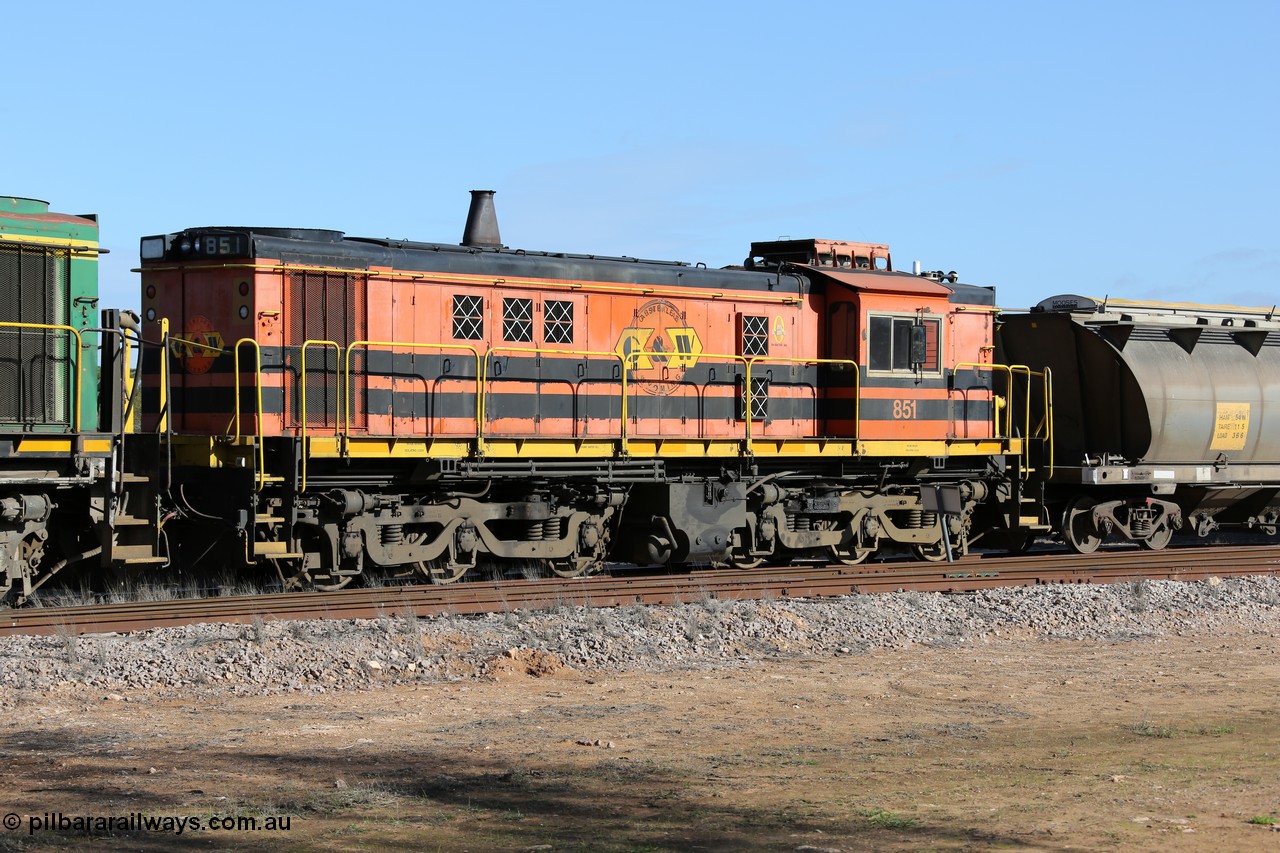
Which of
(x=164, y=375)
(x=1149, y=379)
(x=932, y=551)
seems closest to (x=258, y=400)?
(x=164, y=375)

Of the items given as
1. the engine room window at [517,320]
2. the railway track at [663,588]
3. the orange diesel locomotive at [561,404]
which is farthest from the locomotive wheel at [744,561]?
the engine room window at [517,320]

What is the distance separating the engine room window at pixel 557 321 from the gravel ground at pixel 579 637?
4.14 metres

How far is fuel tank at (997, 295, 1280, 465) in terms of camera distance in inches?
853

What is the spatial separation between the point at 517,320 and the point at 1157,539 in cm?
1104

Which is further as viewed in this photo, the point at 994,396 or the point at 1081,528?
the point at 1081,528

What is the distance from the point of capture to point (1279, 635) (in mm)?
15086

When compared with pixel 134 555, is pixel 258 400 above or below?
above

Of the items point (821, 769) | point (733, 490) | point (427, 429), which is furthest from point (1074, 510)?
point (821, 769)

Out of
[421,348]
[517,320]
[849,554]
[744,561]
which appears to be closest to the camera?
[421,348]

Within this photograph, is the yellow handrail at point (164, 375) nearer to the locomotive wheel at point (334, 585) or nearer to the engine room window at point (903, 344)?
the locomotive wheel at point (334, 585)

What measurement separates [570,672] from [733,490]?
20.7 feet

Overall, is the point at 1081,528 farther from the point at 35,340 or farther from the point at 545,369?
the point at 35,340

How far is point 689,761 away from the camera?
354 inches

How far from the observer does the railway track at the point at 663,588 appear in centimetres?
1338
